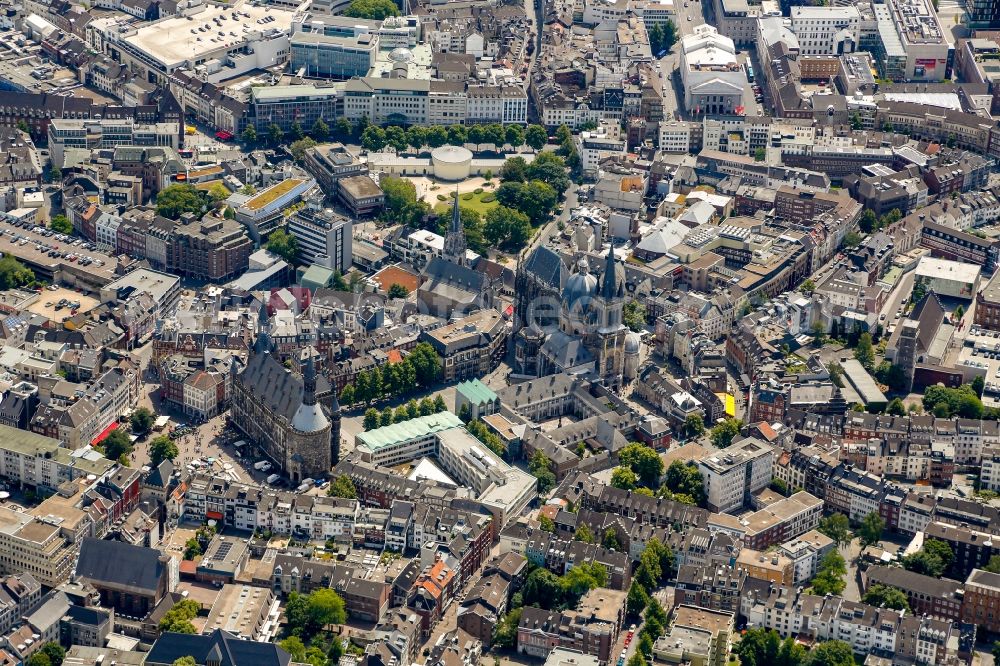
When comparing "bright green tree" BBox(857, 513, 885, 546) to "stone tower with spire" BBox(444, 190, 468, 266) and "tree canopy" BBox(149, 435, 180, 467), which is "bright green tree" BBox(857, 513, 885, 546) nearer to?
"stone tower with spire" BBox(444, 190, 468, 266)

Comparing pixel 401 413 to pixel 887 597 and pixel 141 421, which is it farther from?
pixel 887 597

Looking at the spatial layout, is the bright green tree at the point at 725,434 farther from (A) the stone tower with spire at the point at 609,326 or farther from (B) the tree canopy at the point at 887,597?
(B) the tree canopy at the point at 887,597

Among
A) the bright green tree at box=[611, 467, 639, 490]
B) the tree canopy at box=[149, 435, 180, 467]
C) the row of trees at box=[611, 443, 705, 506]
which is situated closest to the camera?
the row of trees at box=[611, 443, 705, 506]

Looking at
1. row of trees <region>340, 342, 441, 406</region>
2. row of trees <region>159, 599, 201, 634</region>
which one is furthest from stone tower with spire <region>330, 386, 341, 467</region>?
row of trees <region>159, 599, 201, 634</region>

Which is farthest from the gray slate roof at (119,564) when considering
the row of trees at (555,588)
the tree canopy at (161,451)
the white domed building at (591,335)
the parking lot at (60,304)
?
the white domed building at (591,335)

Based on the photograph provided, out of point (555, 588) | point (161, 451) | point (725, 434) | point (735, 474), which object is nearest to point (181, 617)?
point (161, 451)

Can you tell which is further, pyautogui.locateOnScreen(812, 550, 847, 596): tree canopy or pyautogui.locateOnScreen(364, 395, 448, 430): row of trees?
pyautogui.locateOnScreen(364, 395, 448, 430): row of trees
